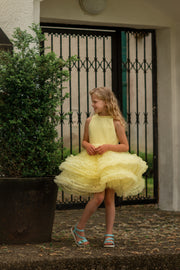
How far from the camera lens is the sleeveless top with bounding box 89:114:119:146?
16.9ft

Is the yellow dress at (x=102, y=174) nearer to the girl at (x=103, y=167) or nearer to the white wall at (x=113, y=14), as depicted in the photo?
the girl at (x=103, y=167)

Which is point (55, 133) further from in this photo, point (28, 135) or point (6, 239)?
point (6, 239)

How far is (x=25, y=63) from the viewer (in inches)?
202

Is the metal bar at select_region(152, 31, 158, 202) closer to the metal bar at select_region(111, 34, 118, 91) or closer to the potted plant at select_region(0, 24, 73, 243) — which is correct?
the metal bar at select_region(111, 34, 118, 91)

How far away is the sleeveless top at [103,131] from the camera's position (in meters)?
5.14

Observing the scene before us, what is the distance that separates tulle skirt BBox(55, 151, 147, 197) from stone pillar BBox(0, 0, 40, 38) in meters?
2.03

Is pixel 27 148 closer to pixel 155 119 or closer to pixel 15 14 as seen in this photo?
pixel 15 14

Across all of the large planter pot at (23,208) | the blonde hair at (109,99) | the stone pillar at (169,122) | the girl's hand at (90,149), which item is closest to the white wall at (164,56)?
the stone pillar at (169,122)

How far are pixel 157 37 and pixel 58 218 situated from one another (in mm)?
3225

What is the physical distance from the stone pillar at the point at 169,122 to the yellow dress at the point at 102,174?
9.83 feet

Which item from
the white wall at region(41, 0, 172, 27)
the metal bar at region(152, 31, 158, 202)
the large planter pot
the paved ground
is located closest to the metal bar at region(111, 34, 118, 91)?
the white wall at region(41, 0, 172, 27)

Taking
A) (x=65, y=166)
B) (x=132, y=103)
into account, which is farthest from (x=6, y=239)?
(x=132, y=103)

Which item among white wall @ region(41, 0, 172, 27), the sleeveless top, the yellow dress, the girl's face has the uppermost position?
white wall @ region(41, 0, 172, 27)

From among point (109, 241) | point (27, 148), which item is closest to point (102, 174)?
point (109, 241)
